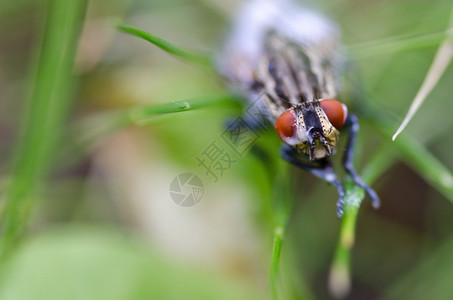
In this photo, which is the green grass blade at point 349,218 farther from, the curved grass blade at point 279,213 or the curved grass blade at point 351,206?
the curved grass blade at point 279,213

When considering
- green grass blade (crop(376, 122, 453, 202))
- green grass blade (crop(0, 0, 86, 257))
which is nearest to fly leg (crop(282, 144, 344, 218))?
green grass blade (crop(376, 122, 453, 202))

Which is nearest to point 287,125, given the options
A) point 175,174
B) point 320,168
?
point 320,168

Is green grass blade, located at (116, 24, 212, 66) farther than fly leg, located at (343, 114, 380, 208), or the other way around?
green grass blade, located at (116, 24, 212, 66)

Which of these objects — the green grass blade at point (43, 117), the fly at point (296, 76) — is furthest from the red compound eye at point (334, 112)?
the green grass blade at point (43, 117)

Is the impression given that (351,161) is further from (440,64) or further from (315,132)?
(440,64)

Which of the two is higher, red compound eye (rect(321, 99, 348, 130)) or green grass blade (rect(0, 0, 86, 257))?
red compound eye (rect(321, 99, 348, 130))

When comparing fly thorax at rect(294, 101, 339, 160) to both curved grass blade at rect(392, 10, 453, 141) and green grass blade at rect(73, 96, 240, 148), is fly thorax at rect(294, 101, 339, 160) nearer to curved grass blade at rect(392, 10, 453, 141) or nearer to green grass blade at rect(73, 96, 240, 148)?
green grass blade at rect(73, 96, 240, 148)

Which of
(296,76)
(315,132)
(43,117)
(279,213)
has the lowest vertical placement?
(43,117)
